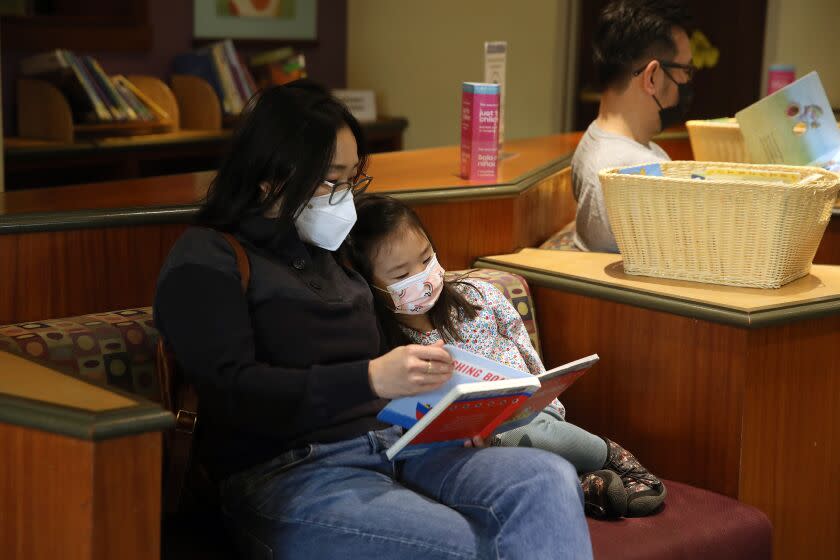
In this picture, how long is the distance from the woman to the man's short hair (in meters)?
1.33

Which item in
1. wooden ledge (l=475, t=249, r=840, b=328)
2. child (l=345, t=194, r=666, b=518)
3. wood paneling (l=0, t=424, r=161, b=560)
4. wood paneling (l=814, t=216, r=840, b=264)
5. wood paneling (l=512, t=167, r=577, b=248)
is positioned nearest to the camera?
wood paneling (l=0, t=424, r=161, b=560)

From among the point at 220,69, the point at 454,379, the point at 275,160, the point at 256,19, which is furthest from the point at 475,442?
the point at 256,19

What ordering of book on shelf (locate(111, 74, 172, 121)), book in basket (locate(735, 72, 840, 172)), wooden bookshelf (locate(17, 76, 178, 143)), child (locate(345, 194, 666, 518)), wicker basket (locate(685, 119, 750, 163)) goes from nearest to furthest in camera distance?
child (locate(345, 194, 666, 518)), book in basket (locate(735, 72, 840, 172)), wicker basket (locate(685, 119, 750, 163)), wooden bookshelf (locate(17, 76, 178, 143)), book on shelf (locate(111, 74, 172, 121))

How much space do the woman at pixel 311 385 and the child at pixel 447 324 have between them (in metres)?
0.14

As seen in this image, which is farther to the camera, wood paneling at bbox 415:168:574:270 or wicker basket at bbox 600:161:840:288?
wood paneling at bbox 415:168:574:270

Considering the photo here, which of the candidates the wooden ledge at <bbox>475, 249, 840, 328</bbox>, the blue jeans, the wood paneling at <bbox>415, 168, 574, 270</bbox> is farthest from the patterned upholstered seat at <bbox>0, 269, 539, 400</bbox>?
the wooden ledge at <bbox>475, 249, 840, 328</bbox>

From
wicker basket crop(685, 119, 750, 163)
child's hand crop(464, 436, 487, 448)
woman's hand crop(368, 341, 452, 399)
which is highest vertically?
wicker basket crop(685, 119, 750, 163)

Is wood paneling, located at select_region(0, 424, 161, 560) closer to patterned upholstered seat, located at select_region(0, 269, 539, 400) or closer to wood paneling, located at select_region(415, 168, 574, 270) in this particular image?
patterned upholstered seat, located at select_region(0, 269, 539, 400)

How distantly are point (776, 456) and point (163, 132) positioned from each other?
3.44m

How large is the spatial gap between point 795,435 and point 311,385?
1.18 meters

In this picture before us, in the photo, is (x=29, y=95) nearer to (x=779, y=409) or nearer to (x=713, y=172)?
(x=713, y=172)

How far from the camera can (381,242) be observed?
225cm

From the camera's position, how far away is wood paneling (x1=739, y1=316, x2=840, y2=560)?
242 cm

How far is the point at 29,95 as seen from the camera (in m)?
4.89
